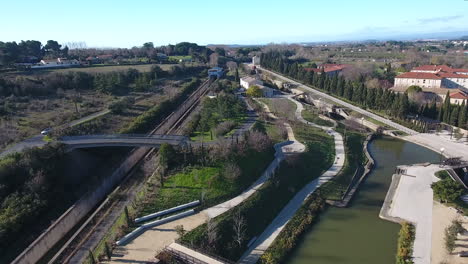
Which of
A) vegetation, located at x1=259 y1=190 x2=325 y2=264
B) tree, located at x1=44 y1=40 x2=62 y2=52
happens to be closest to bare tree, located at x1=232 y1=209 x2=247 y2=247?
vegetation, located at x1=259 y1=190 x2=325 y2=264

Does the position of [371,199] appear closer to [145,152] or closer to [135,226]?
[135,226]

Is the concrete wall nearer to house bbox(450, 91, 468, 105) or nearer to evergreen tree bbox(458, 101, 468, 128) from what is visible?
evergreen tree bbox(458, 101, 468, 128)

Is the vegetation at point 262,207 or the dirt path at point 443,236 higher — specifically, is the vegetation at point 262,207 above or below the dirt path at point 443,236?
above

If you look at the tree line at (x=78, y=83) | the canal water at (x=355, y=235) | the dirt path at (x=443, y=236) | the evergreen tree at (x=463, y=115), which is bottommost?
the canal water at (x=355, y=235)

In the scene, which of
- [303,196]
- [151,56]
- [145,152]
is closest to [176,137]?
[145,152]

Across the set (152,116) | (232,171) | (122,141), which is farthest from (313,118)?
(122,141)

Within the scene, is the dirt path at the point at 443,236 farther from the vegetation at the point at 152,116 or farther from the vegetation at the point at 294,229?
the vegetation at the point at 152,116

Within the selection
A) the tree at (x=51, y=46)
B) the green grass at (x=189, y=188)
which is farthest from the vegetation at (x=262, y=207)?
the tree at (x=51, y=46)
